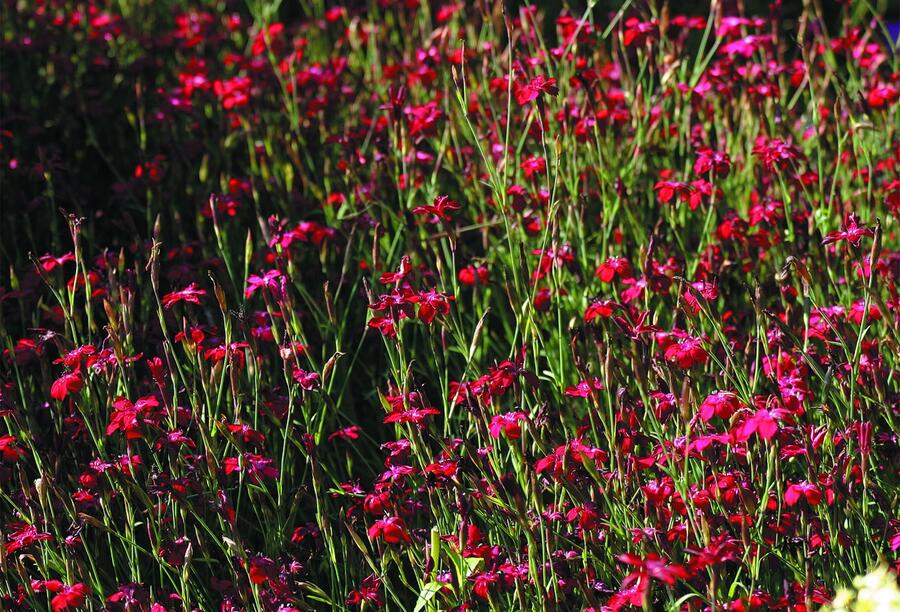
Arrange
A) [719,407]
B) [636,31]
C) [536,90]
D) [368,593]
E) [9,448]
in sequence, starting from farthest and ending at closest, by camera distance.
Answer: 1. [636,31]
2. [536,90]
3. [9,448]
4. [368,593]
5. [719,407]

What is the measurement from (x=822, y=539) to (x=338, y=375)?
1207mm

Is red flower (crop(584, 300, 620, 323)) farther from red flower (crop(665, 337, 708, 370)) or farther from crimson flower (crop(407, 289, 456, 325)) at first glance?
crimson flower (crop(407, 289, 456, 325))

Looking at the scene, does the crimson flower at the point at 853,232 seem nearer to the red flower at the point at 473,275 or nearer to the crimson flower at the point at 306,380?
the red flower at the point at 473,275

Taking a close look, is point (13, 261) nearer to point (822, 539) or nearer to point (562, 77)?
point (562, 77)

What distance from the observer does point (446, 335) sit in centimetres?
232

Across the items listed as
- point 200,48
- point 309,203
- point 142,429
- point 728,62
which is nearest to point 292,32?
point 200,48

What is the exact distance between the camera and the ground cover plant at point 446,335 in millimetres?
1825

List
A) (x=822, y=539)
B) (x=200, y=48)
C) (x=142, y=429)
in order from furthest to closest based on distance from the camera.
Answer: (x=200, y=48) → (x=142, y=429) → (x=822, y=539)

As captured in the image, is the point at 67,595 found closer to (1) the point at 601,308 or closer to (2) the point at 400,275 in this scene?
(2) the point at 400,275

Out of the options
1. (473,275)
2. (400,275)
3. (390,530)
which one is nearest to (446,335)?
(473,275)

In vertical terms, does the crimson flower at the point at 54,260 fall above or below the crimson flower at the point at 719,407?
above

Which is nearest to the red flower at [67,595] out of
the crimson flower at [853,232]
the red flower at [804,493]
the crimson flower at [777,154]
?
the red flower at [804,493]

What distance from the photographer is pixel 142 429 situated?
6.33 feet

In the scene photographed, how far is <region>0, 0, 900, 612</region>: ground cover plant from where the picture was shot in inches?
71.9
